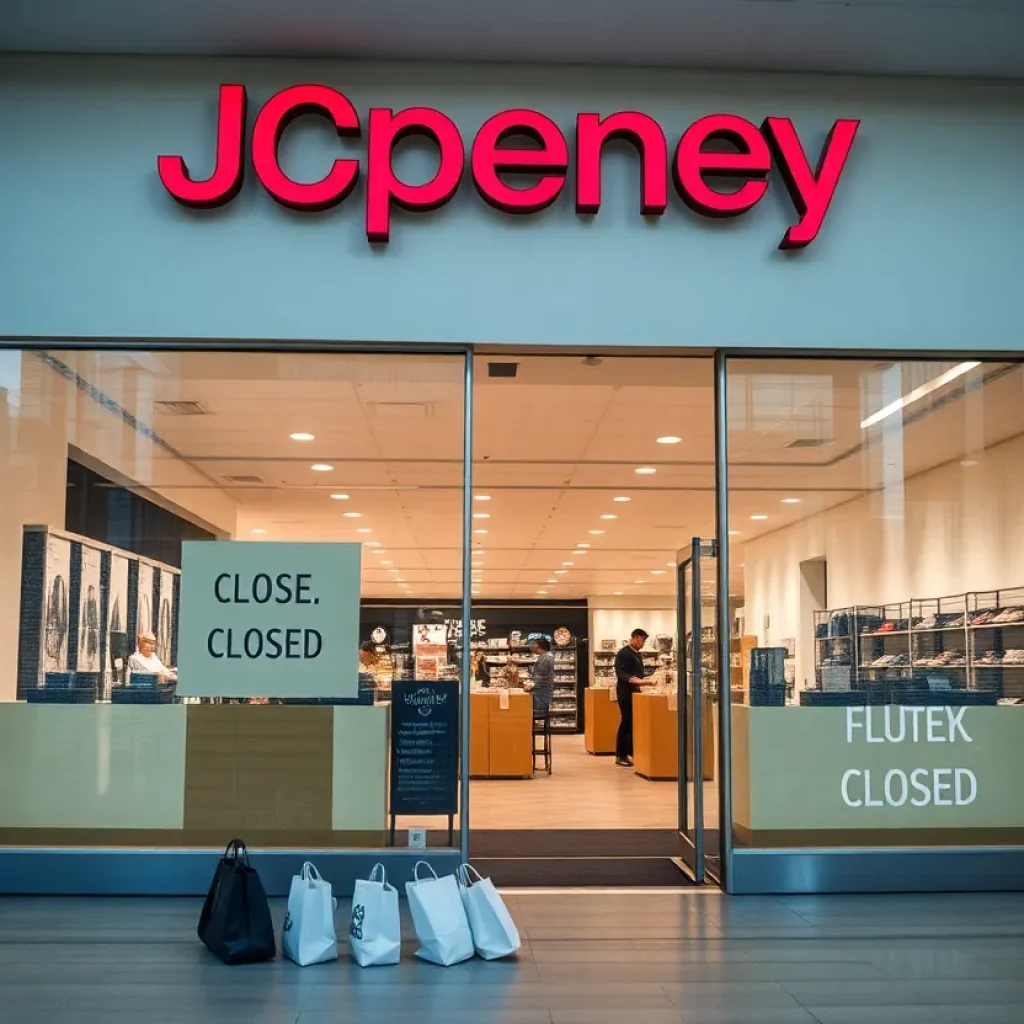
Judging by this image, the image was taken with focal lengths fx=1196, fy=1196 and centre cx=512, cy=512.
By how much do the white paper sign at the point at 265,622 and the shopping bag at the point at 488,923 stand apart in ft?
5.01

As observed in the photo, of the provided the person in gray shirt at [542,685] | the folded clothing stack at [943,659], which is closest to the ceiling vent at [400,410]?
the folded clothing stack at [943,659]

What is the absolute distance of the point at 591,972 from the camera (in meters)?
4.49

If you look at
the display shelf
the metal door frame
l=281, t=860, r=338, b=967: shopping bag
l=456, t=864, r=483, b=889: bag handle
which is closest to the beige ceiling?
the metal door frame

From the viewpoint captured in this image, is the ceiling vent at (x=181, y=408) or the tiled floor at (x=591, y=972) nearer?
the tiled floor at (x=591, y=972)

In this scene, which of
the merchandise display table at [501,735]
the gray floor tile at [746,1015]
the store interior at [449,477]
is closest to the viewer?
the gray floor tile at [746,1015]

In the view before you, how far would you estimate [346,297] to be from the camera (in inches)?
234

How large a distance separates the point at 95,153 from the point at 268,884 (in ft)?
12.1

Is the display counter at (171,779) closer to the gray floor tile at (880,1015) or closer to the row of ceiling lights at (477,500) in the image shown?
the row of ceiling lights at (477,500)

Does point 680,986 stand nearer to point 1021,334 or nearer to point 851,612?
point 851,612

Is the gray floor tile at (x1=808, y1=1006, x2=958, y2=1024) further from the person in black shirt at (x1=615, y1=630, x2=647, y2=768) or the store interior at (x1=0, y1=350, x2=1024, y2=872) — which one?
the person in black shirt at (x1=615, y1=630, x2=647, y2=768)

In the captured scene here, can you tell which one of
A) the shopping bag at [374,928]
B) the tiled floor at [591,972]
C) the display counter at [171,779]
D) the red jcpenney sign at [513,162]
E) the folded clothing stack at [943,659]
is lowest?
the tiled floor at [591,972]

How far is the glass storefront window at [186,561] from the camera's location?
578cm

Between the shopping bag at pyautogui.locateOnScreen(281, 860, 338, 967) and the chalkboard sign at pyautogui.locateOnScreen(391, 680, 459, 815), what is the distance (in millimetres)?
1313

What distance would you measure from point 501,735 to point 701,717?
21.0 ft
